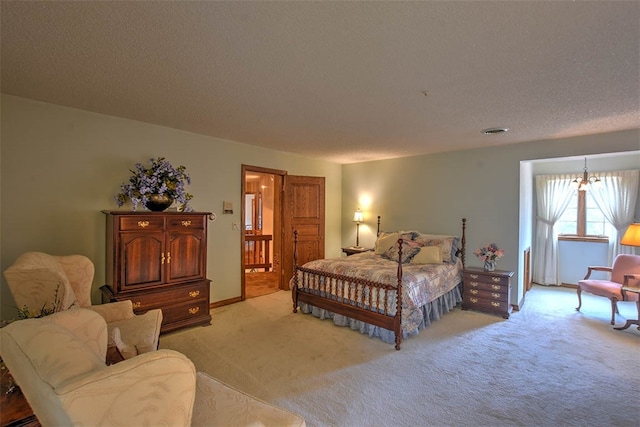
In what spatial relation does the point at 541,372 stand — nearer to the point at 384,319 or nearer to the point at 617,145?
the point at 384,319

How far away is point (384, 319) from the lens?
10.9 feet

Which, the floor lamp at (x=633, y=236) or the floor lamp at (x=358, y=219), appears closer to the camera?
the floor lamp at (x=633, y=236)

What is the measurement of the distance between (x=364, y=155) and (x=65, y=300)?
4668 mm

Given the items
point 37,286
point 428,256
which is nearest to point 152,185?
point 37,286

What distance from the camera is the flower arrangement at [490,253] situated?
4.32m

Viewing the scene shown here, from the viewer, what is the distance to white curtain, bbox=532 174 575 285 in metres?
5.42

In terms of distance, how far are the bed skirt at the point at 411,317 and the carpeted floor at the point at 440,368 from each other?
0.32ft

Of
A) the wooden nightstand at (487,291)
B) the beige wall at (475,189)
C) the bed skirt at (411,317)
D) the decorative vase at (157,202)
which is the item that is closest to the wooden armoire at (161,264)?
the decorative vase at (157,202)

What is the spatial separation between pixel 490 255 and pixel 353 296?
7.40ft

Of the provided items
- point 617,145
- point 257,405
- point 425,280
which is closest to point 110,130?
point 257,405

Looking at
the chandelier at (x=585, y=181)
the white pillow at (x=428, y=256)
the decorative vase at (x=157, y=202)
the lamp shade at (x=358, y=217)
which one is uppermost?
the chandelier at (x=585, y=181)

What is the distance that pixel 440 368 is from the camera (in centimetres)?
278

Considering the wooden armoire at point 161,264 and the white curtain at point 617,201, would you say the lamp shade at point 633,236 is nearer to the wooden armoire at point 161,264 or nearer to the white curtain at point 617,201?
the white curtain at point 617,201

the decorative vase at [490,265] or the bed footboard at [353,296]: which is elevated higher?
the decorative vase at [490,265]
